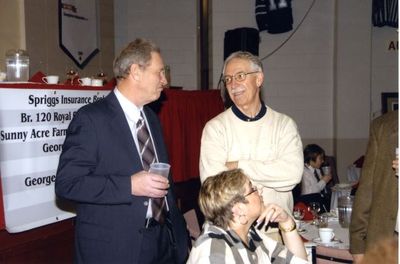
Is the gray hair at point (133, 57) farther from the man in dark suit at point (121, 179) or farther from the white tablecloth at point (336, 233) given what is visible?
the white tablecloth at point (336, 233)

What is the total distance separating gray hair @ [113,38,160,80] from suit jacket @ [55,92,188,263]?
15 centimetres

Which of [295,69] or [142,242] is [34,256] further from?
[295,69]

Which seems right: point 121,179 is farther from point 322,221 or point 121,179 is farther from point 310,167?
point 310,167

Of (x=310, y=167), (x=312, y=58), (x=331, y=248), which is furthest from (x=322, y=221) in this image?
(x=312, y=58)

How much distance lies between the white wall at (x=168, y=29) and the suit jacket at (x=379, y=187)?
16.8 ft

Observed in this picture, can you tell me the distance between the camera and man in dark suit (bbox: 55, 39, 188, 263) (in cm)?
223

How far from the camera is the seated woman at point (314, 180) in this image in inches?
207

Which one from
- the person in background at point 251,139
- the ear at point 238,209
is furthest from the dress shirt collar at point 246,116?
the ear at point 238,209

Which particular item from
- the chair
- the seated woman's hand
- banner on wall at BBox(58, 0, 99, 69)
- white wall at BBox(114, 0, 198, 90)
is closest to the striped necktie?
the seated woman's hand

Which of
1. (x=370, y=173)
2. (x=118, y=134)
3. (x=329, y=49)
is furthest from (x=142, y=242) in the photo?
(x=329, y=49)

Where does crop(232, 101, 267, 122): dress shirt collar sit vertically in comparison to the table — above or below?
above

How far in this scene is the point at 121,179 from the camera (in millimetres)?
2254

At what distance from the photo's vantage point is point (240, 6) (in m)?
7.20

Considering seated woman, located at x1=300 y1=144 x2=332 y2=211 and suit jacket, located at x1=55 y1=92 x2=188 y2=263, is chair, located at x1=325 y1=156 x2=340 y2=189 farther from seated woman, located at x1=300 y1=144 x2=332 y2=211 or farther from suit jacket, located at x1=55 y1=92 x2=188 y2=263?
suit jacket, located at x1=55 y1=92 x2=188 y2=263
